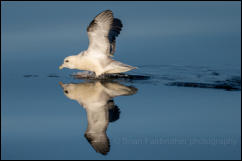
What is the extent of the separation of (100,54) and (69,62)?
687 millimetres

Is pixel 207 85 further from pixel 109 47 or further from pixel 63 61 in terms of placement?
pixel 63 61

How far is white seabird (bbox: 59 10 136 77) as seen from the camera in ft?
34.0

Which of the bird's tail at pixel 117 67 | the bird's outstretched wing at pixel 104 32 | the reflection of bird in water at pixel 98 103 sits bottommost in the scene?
the reflection of bird in water at pixel 98 103

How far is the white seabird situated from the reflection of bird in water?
0.47 m

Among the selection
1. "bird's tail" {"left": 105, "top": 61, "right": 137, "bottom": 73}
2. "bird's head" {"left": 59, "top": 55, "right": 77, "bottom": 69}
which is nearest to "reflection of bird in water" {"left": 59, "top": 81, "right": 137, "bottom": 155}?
"bird's tail" {"left": 105, "top": 61, "right": 137, "bottom": 73}

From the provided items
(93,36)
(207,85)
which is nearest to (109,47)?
(93,36)

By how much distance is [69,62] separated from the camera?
36.3 ft

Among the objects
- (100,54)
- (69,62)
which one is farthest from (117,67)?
(69,62)

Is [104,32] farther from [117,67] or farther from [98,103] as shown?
[98,103]

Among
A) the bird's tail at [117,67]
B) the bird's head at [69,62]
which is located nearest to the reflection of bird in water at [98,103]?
the bird's tail at [117,67]

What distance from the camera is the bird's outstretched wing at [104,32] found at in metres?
10.1

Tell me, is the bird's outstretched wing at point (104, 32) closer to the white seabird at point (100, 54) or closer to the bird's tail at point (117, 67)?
the white seabird at point (100, 54)

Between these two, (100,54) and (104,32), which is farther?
(100,54)

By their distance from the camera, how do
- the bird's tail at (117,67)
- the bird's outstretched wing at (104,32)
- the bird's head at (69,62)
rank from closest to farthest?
1. the bird's outstretched wing at (104,32)
2. the bird's tail at (117,67)
3. the bird's head at (69,62)
